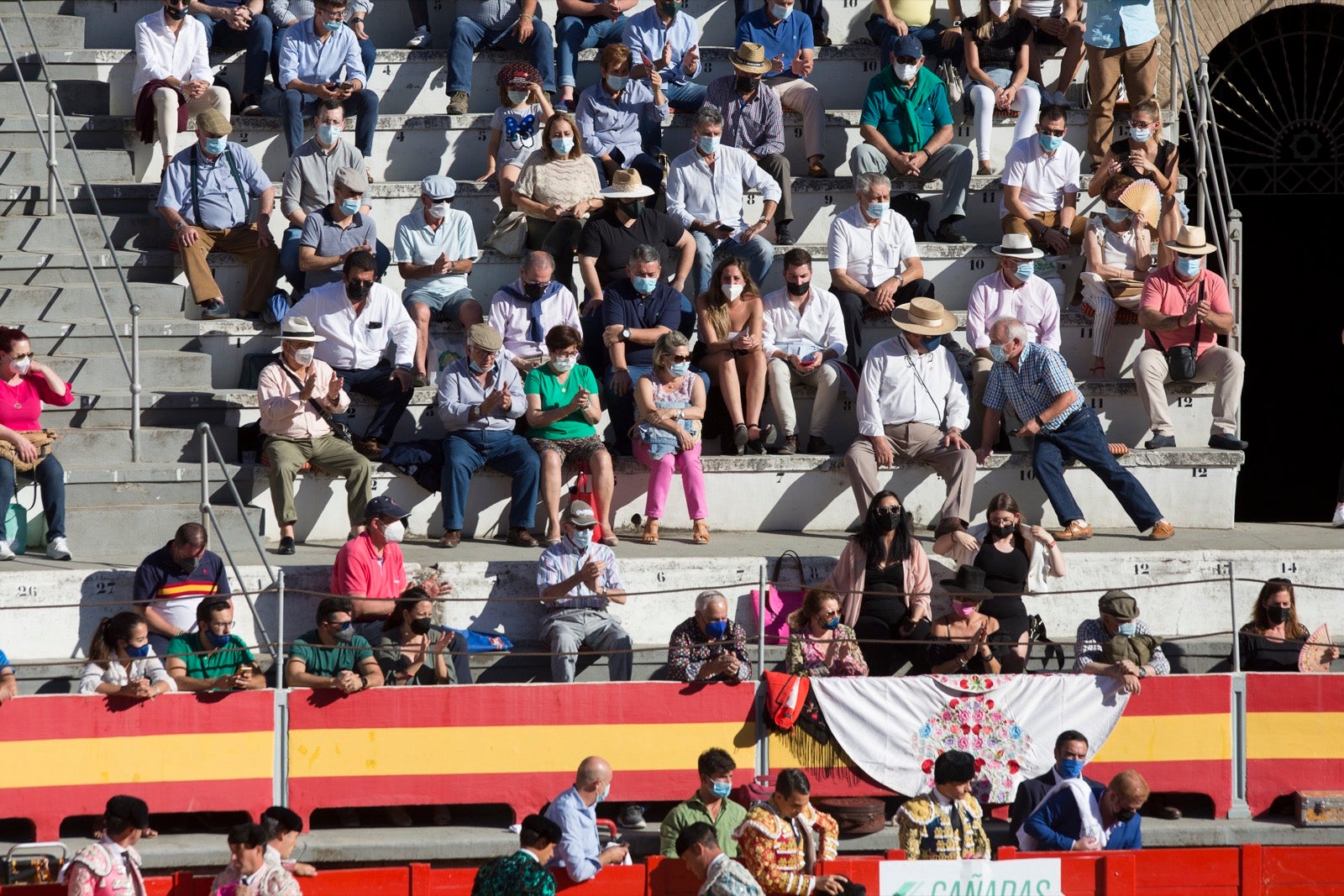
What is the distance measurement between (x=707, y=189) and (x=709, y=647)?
16.8 feet

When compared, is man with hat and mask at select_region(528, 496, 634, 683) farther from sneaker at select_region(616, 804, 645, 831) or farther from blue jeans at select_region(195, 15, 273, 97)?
blue jeans at select_region(195, 15, 273, 97)

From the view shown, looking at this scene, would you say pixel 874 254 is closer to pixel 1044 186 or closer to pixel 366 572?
pixel 1044 186

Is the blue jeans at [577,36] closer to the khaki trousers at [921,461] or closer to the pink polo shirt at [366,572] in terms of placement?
the khaki trousers at [921,461]

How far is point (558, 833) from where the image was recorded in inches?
378

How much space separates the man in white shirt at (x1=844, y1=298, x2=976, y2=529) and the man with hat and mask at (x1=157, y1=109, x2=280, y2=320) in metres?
4.69

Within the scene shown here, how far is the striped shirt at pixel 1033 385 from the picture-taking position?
14031 millimetres

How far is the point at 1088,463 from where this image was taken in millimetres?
14031

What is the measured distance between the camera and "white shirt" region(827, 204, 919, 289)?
1519 centimetres

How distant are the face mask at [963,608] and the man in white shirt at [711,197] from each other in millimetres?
3781

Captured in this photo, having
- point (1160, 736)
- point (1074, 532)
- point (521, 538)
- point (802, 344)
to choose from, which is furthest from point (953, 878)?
point (802, 344)

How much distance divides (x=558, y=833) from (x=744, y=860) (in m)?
1.02

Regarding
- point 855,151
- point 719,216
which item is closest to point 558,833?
point 719,216

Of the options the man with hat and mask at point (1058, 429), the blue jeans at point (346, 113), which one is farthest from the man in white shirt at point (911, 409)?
the blue jeans at point (346, 113)

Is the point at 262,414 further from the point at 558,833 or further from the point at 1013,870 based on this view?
the point at 1013,870
